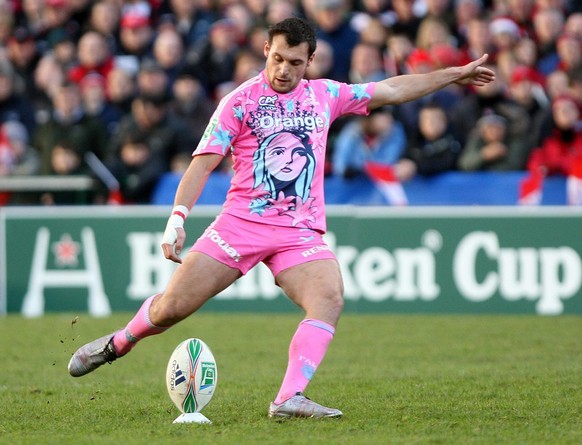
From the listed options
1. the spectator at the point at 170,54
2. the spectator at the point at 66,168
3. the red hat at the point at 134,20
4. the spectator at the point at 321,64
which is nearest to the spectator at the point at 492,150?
the spectator at the point at 321,64

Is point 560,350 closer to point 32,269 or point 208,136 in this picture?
point 208,136

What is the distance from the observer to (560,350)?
10852 mm

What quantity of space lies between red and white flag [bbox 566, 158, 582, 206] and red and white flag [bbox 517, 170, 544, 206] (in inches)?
12.8

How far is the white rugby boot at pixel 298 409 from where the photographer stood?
23.0 feet

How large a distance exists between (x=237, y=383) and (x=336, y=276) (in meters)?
2.17

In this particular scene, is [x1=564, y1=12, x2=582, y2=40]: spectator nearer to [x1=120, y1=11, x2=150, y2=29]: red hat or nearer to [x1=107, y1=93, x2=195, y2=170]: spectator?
[x1=107, y1=93, x2=195, y2=170]: spectator

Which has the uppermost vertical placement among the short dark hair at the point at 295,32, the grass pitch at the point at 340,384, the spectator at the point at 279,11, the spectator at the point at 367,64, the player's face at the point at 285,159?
the spectator at the point at 279,11

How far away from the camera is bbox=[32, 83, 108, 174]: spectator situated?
16.5 metres

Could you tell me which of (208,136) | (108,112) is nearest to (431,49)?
(108,112)

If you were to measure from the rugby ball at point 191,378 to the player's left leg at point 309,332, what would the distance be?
0.42 meters

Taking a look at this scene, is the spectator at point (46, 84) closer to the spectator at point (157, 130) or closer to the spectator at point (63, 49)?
the spectator at point (63, 49)

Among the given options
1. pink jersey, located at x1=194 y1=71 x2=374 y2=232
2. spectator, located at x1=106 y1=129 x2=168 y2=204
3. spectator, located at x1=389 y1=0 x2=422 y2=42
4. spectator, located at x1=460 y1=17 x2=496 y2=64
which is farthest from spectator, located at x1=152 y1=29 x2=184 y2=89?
pink jersey, located at x1=194 y1=71 x2=374 y2=232

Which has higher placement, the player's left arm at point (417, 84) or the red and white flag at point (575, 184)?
the player's left arm at point (417, 84)

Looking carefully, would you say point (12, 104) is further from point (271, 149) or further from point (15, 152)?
point (271, 149)
